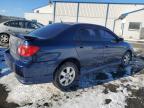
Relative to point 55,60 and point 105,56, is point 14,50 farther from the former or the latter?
point 105,56

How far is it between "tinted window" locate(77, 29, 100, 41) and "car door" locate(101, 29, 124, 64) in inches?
12.1

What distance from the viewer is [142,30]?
87.9ft

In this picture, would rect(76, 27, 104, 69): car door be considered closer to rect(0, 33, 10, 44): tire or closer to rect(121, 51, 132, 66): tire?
rect(121, 51, 132, 66): tire

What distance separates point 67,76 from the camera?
16.6ft

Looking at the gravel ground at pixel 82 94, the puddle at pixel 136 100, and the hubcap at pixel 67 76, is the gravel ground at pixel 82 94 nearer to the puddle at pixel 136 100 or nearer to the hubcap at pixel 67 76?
the puddle at pixel 136 100

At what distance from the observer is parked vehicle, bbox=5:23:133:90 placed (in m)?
4.35

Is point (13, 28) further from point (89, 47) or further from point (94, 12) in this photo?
point (94, 12)

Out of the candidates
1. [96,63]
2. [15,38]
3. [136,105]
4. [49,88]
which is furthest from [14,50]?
[136,105]

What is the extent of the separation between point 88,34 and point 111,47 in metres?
1.21

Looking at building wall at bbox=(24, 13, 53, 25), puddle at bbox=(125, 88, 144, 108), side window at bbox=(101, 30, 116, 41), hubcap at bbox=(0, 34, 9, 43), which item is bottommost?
puddle at bbox=(125, 88, 144, 108)

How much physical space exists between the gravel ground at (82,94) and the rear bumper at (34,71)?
0.49 m

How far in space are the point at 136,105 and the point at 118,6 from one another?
28388 millimetres

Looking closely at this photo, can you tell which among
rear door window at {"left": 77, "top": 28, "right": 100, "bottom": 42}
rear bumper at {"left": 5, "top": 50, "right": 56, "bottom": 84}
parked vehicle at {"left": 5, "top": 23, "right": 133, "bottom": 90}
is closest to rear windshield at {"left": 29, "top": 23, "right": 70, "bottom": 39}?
parked vehicle at {"left": 5, "top": 23, "right": 133, "bottom": 90}

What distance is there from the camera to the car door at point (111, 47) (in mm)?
6134
